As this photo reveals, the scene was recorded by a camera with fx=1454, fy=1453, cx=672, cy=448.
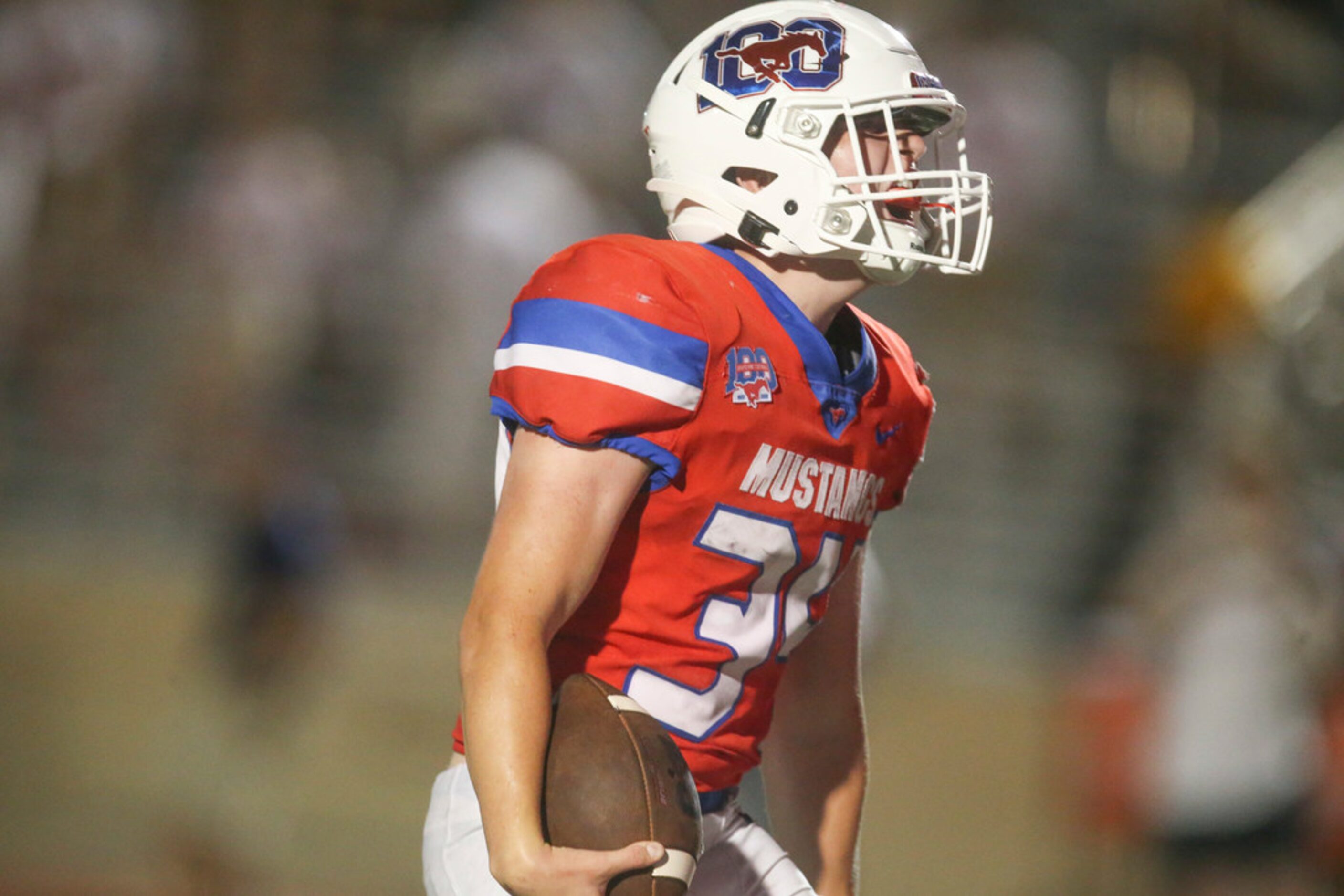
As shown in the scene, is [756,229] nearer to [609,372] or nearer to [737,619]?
[609,372]

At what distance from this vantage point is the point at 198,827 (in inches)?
199

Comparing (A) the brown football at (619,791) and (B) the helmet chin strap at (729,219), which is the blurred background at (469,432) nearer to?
(B) the helmet chin strap at (729,219)

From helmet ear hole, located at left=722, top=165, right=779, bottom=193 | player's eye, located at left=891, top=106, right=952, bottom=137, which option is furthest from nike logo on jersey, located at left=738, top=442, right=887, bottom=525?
player's eye, located at left=891, top=106, right=952, bottom=137

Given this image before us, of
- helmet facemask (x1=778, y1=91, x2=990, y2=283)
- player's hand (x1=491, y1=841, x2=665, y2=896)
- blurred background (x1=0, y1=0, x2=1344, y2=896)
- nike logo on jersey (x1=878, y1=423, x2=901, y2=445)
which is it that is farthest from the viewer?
blurred background (x1=0, y1=0, x2=1344, y2=896)

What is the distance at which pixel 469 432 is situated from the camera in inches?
233

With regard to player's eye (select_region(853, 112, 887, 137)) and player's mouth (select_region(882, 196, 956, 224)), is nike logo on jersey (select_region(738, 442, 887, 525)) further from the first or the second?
player's eye (select_region(853, 112, 887, 137))

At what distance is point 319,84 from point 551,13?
1196 millimetres

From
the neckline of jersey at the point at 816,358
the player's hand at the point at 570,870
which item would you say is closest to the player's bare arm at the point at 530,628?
the player's hand at the point at 570,870

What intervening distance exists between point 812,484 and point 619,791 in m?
0.48

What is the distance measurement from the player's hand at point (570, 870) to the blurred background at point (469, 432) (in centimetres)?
348

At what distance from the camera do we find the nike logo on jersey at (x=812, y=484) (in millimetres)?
1732

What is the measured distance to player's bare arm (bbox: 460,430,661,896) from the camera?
148 centimetres

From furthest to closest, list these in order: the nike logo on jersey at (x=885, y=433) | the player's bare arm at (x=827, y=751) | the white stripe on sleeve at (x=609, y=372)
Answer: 1. the player's bare arm at (x=827, y=751)
2. the nike logo on jersey at (x=885, y=433)
3. the white stripe on sleeve at (x=609, y=372)

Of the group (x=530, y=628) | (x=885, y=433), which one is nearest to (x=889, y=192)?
(x=885, y=433)
